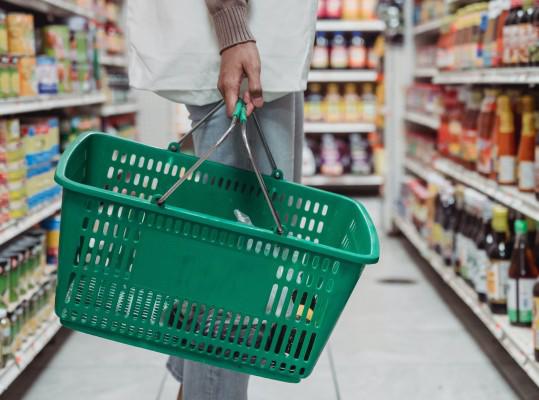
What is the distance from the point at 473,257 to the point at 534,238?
0.95ft

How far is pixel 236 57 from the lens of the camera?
4.75ft

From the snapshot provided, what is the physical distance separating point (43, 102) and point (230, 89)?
1620mm

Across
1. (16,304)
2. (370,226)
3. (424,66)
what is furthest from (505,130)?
(424,66)

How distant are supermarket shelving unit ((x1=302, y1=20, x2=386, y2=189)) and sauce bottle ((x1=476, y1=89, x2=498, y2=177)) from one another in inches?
124

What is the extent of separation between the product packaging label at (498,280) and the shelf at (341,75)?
3781 millimetres

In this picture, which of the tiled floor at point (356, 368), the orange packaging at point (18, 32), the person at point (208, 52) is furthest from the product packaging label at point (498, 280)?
the orange packaging at point (18, 32)

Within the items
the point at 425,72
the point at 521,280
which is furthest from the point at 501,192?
the point at 425,72

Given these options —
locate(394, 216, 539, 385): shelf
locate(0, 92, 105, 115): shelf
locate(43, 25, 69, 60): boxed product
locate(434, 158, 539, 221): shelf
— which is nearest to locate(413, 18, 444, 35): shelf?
locate(434, 158, 539, 221): shelf

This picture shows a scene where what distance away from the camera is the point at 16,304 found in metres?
2.50

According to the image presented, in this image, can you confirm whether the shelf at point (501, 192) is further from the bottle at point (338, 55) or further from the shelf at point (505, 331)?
the bottle at point (338, 55)

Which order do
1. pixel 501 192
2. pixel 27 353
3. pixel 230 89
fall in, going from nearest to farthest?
pixel 230 89
pixel 27 353
pixel 501 192

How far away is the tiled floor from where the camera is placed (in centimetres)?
251

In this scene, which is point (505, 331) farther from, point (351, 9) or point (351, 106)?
point (351, 9)

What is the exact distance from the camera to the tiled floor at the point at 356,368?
8.24 feet
